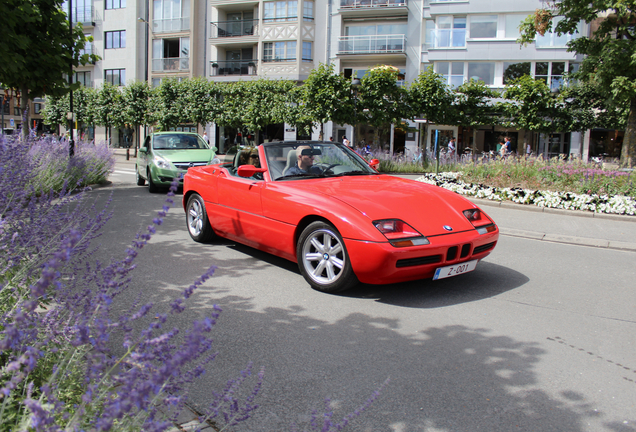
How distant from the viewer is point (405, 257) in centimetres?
484

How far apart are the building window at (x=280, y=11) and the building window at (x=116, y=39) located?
54.9 ft

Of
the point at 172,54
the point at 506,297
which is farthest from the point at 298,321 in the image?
the point at 172,54

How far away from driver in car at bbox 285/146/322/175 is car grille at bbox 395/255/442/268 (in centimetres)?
203

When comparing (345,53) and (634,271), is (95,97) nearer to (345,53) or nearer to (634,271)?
(345,53)

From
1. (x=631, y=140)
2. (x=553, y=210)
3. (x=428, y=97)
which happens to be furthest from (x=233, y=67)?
(x=553, y=210)

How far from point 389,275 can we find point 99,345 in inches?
135

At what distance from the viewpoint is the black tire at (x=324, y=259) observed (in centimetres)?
518

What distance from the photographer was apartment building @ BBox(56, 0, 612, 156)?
3884 centimetres

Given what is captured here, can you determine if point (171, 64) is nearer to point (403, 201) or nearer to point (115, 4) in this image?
point (115, 4)

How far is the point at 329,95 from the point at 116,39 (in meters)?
33.8

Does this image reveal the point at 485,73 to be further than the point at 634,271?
Yes

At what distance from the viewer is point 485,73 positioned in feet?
130

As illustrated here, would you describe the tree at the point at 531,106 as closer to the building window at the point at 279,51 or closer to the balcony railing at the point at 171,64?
the building window at the point at 279,51

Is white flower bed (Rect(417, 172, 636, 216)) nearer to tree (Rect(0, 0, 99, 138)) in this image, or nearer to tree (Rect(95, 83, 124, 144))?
tree (Rect(0, 0, 99, 138))
